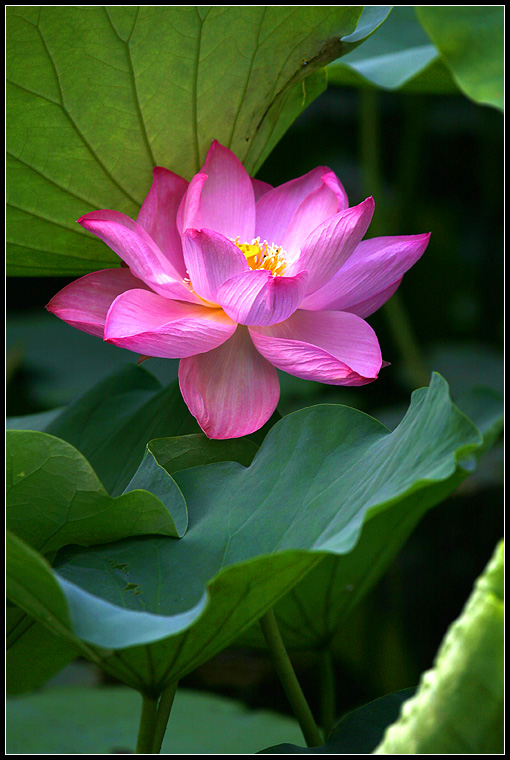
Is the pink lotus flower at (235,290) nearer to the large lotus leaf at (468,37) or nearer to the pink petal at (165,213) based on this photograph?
the pink petal at (165,213)

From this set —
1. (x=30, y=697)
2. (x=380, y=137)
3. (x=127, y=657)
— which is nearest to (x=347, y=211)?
(x=127, y=657)

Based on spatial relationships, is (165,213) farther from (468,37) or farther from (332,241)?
(468,37)

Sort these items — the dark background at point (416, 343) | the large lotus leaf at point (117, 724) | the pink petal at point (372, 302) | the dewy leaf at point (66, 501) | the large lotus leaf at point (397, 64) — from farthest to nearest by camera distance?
the dark background at point (416, 343)
the large lotus leaf at point (117, 724)
the large lotus leaf at point (397, 64)
the pink petal at point (372, 302)
the dewy leaf at point (66, 501)

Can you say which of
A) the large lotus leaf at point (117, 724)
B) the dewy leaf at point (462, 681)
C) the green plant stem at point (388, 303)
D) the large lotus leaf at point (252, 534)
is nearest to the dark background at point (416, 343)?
the green plant stem at point (388, 303)

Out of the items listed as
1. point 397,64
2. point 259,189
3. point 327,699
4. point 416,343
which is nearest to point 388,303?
point 416,343

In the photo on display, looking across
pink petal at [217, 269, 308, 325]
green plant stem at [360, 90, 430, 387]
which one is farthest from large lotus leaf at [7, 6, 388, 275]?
green plant stem at [360, 90, 430, 387]

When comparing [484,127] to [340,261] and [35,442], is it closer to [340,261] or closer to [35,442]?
[340,261]

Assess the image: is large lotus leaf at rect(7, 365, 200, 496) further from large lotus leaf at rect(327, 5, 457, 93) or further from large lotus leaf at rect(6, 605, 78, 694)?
large lotus leaf at rect(327, 5, 457, 93)
